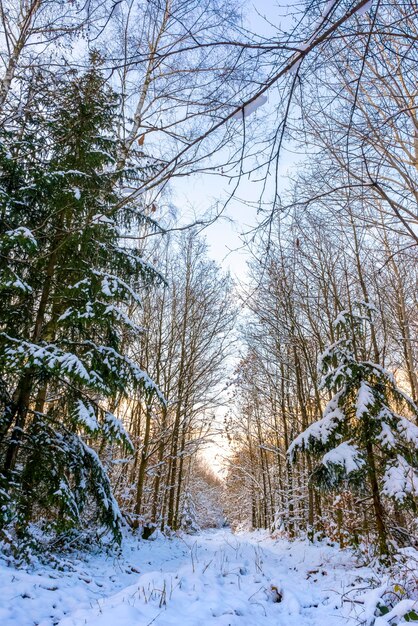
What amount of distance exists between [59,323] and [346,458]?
4.19 meters

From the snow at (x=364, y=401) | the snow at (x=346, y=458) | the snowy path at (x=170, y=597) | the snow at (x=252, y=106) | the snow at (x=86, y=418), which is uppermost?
the snow at (x=252, y=106)

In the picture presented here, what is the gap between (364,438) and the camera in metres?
4.86

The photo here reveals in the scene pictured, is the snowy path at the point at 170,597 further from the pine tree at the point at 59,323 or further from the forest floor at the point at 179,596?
the pine tree at the point at 59,323

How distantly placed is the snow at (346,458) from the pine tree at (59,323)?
2.66m

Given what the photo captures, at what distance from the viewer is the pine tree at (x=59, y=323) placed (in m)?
3.99

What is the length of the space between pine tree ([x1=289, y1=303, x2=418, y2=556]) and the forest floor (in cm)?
99

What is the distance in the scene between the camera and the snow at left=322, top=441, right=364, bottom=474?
4477 mm

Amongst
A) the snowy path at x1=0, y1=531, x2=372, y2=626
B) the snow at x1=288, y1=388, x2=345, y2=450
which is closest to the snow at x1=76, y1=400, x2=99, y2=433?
the snowy path at x1=0, y1=531, x2=372, y2=626

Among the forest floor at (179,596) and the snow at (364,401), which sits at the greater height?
the snow at (364,401)

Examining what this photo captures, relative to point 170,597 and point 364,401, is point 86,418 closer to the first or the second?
point 170,597

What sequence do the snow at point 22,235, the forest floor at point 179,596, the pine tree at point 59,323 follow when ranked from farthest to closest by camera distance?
the pine tree at point 59,323 < the snow at point 22,235 < the forest floor at point 179,596

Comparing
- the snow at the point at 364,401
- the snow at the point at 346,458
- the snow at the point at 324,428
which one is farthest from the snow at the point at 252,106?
the snow at the point at 324,428

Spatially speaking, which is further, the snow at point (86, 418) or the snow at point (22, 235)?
the snow at point (86, 418)

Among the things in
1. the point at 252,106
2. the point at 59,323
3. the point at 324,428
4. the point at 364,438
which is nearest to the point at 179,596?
the point at 324,428
